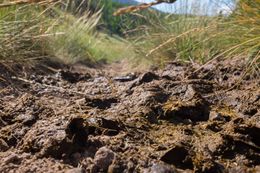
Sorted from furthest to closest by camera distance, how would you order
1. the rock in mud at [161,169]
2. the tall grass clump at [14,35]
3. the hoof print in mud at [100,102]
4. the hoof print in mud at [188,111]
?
the tall grass clump at [14,35], the hoof print in mud at [100,102], the hoof print in mud at [188,111], the rock in mud at [161,169]

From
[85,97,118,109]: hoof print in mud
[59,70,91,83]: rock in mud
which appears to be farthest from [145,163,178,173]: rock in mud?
[59,70,91,83]: rock in mud

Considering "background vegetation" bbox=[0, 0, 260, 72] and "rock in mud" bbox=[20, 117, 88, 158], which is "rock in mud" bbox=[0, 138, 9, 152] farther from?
"background vegetation" bbox=[0, 0, 260, 72]

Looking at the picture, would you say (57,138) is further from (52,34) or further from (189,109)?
(52,34)

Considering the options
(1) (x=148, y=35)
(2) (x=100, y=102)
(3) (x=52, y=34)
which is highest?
(3) (x=52, y=34)

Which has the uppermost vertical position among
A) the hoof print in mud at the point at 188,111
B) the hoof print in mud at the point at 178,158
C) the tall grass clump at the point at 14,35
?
the tall grass clump at the point at 14,35

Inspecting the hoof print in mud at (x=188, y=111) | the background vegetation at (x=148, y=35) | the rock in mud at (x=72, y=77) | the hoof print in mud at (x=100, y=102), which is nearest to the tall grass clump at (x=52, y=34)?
the background vegetation at (x=148, y=35)

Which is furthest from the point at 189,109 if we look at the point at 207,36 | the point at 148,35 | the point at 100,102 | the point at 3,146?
the point at 148,35

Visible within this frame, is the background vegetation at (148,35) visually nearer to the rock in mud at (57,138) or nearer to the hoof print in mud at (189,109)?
the hoof print in mud at (189,109)
